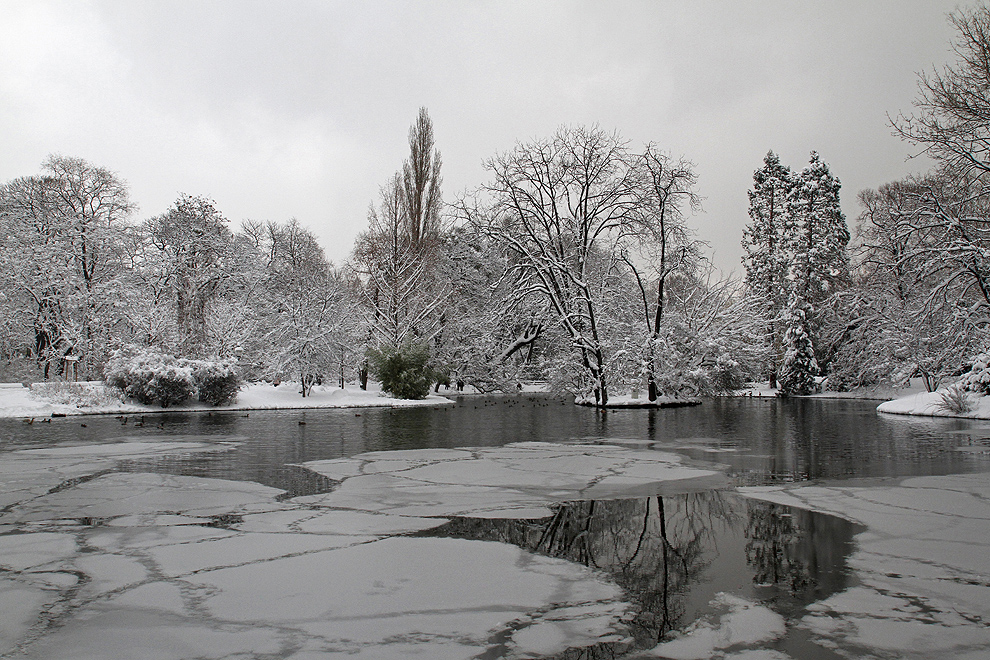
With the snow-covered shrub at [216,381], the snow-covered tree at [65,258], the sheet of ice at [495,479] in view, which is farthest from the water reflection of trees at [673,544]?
the snow-covered tree at [65,258]

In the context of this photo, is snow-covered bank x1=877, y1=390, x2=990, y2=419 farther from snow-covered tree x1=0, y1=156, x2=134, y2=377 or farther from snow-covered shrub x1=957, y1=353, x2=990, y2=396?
snow-covered tree x1=0, y1=156, x2=134, y2=377

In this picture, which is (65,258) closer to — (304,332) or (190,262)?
(190,262)

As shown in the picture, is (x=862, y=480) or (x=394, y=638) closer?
(x=394, y=638)

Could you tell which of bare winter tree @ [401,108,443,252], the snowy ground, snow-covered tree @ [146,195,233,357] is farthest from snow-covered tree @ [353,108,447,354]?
the snowy ground

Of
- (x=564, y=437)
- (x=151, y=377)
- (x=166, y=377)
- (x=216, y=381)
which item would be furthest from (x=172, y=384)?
(x=564, y=437)

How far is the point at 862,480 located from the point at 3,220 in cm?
4322

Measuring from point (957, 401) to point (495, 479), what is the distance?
1753 cm

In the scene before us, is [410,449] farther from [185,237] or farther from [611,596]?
[185,237]

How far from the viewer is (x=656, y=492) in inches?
300

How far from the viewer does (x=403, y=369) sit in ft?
107

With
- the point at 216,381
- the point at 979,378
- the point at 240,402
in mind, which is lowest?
the point at 240,402

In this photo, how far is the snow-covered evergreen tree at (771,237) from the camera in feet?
143

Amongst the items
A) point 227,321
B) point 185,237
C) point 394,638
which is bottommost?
point 394,638

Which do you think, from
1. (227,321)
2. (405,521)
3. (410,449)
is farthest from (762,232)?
(405,521)
